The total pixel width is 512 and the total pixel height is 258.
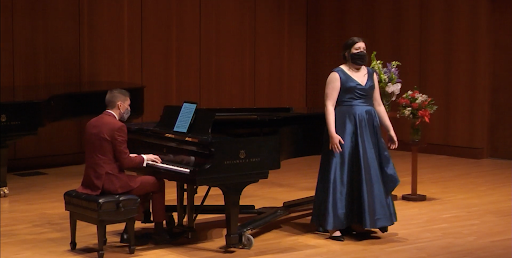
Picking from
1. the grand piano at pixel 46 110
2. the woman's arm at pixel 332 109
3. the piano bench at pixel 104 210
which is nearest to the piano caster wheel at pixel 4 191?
the grand piano at pixel 46 110

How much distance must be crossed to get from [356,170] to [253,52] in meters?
5.74

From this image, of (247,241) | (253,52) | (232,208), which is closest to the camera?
(232,208)

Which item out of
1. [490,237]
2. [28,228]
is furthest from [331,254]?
[28,228]

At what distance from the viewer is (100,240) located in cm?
459

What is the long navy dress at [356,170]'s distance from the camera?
5.09m

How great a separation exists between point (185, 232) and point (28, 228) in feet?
3.92

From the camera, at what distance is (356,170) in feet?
16.9

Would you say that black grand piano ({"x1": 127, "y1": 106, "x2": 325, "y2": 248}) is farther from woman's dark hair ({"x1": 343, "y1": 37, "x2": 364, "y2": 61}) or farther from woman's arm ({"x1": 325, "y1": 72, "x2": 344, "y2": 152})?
woman's dark hair ({"x1": 343, "y1": 37, "x2": 364, "y2": 61})

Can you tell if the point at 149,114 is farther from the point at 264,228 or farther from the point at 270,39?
the point at 264,228

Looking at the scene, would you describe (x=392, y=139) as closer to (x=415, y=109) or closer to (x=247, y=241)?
(x=247, y=241)

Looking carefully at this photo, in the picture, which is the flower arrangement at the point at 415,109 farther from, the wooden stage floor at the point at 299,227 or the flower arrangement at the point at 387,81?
the wooden stage floor at the point at 299,227

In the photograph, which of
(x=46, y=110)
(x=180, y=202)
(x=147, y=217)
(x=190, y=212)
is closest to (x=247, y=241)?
(x=190, y=212)

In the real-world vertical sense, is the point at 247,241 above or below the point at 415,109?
below

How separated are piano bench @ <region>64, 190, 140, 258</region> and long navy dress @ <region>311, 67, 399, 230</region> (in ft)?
4.20
